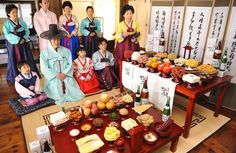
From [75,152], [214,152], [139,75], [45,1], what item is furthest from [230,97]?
[45,1]

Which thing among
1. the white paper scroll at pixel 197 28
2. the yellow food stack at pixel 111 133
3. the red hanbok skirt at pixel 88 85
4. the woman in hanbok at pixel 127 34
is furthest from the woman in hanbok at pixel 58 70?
the white paper scroll at pixel 197 28

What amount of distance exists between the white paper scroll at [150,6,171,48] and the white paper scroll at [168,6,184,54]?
0.13 meters

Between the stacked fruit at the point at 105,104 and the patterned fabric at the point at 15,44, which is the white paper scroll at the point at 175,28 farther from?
the patterned fabric at the point at 15,44

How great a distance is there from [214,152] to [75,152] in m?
1.68

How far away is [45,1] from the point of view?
12.3ft

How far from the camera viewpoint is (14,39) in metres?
3.55

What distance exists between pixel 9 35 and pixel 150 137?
10.9ft

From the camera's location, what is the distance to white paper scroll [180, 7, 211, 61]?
330cm

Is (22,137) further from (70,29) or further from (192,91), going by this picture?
(70,29)

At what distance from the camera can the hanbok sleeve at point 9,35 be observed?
11.4 ft

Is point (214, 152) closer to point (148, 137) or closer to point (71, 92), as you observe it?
point (148, 137)

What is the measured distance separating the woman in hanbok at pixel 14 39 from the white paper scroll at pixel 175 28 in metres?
3.17

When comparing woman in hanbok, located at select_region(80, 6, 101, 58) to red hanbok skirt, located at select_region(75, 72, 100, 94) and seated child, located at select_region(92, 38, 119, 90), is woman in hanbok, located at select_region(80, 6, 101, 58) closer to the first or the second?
seated child, located at select_region(92, 38, 119, 90)

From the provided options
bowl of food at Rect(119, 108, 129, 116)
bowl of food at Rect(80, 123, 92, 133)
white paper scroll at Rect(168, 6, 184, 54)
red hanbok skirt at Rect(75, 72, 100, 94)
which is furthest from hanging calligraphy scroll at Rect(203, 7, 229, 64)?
bowl of food at Rect(80, 123, 92, 133)
